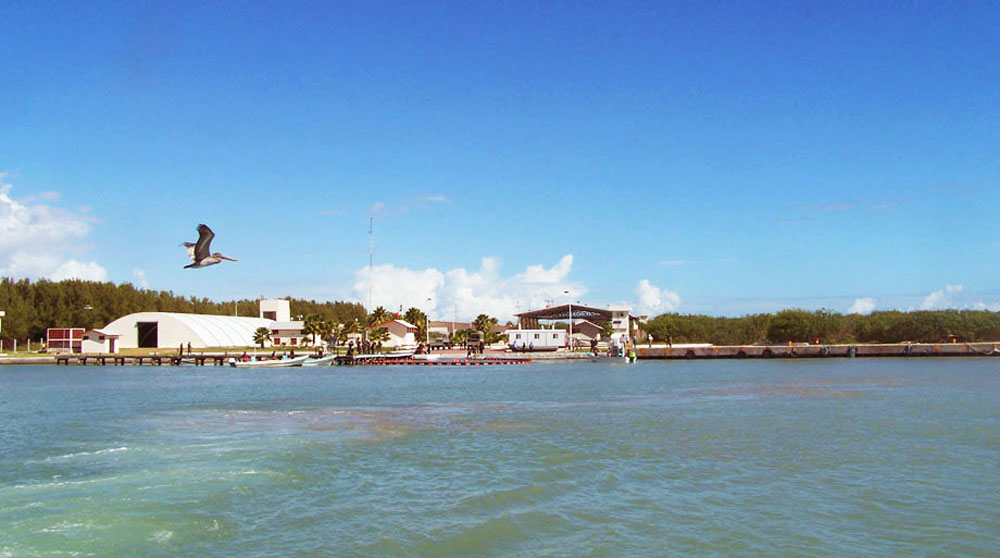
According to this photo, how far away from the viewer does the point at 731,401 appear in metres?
36.1

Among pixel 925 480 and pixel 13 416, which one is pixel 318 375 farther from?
pixel 925 480

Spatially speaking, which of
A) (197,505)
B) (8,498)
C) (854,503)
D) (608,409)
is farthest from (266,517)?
(608,409)

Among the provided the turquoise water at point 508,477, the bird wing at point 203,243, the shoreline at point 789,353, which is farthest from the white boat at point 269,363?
the bird wing at point 203,243

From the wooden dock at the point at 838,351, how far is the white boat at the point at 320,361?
108ft

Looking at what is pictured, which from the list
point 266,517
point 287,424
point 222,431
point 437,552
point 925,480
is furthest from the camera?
point 287,424

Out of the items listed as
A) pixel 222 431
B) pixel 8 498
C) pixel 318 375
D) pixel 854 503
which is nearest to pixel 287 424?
pixel 222 431

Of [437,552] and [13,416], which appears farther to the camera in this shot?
[13,416]

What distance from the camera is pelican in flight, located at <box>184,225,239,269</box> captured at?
20297 millimetres

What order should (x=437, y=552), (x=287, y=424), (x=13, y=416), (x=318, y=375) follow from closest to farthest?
(x=437, y=552) → (x=287, y=424) → (x=13, y=416) → (x=318, y=375)

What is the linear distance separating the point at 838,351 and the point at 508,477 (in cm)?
7214

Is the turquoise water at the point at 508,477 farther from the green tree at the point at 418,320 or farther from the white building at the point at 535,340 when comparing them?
the green tree at the point at 418,320

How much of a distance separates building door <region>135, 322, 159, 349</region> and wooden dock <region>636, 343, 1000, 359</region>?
68.9 meters

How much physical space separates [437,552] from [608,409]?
2152cm

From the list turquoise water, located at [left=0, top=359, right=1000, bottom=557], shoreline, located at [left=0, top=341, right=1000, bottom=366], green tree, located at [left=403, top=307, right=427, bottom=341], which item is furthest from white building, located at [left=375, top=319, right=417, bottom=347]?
→ turquoise water, located at [left=0, top=359, right=1000, bottom=557]
